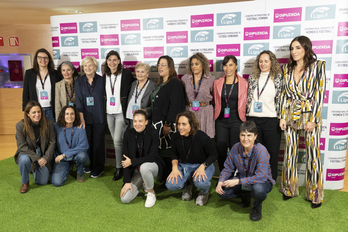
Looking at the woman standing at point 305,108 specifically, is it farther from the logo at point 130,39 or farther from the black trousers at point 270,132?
the logo at point 130,39

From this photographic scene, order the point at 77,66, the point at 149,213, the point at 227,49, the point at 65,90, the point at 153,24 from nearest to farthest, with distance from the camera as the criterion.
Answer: the point at 149,213, the point at 227,49, the point at 65,90, the point at 153,24, the point at 77,66

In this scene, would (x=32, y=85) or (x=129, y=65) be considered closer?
(x=32, y=85)

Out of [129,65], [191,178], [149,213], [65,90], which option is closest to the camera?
[149,213]

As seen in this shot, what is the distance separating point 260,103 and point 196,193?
1341 mm

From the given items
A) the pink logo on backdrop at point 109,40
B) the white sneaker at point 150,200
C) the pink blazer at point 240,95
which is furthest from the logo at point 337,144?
the pink logo on backdrop at point 109,40

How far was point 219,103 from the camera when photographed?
3213 millimetres

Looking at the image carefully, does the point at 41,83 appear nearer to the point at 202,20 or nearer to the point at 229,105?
the point at 202,20

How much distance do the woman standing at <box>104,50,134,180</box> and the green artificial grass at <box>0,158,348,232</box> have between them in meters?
0.78

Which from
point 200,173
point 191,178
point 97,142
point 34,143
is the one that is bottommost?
point 191,178

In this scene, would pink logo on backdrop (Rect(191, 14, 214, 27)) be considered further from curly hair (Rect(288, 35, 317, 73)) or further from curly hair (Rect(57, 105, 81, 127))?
curly hair (Rect(57, 105, 81, 127))

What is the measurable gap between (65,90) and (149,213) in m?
2.14

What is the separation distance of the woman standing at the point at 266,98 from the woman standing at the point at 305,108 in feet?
0.31

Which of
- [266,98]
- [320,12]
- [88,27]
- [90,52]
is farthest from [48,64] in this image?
[320,12]

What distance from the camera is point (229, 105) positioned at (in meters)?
3.19
